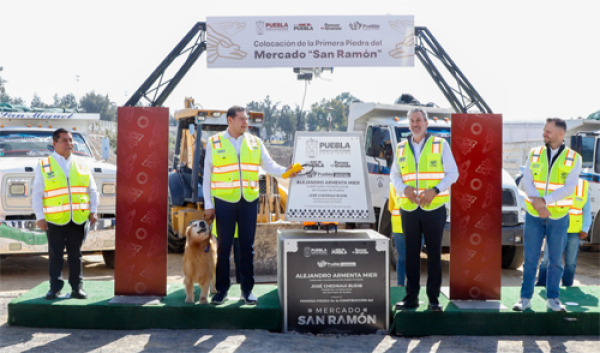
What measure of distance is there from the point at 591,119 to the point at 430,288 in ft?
31.5

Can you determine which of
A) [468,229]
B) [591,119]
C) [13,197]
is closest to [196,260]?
[468,229]

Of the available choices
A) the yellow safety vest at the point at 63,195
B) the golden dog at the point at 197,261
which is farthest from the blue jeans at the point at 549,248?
the yellow safety vest at the point at 63,195

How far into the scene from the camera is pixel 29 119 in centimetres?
997

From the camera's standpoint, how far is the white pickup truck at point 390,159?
861cm

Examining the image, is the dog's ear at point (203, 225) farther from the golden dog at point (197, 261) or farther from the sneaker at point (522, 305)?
the sneaker at point (522, 305)

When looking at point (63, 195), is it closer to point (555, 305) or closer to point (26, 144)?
point (26, 144)

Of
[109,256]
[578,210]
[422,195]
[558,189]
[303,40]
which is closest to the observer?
[422,195]

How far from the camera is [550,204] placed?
5.23m

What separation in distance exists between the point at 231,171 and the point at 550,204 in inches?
120

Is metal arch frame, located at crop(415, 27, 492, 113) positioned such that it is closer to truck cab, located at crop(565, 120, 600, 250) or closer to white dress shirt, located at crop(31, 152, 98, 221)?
truck cab, located at crop(565, 120, 600, 250)

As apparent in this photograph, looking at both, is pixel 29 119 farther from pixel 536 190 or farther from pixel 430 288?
pixel 536 190

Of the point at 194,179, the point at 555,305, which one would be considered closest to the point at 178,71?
the point at 194,179

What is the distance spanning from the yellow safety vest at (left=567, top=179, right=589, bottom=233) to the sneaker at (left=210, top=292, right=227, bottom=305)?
393 centimetres

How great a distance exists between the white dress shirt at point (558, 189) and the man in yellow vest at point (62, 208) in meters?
4.38
